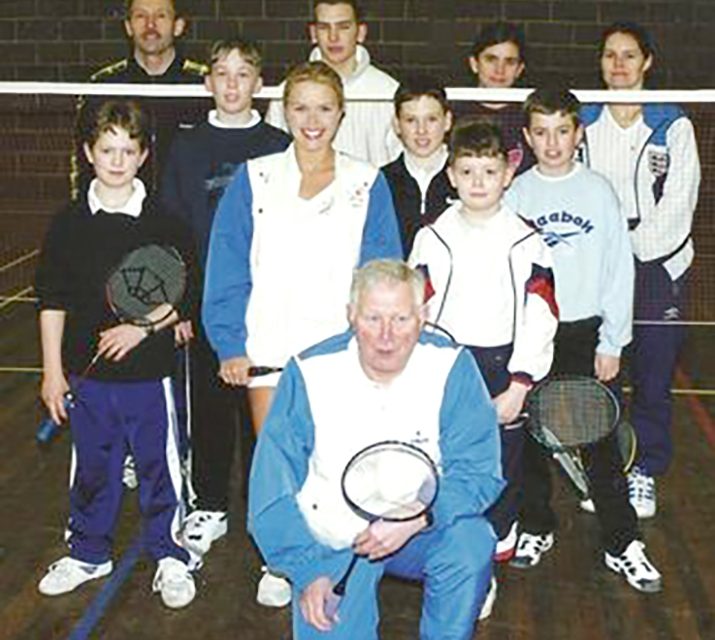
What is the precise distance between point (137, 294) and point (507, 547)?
1.75m

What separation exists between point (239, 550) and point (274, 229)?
1491 millimetres

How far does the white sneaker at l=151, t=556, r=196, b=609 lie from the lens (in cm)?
525

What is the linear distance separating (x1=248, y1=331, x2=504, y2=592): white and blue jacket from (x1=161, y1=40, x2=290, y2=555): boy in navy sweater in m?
1.31

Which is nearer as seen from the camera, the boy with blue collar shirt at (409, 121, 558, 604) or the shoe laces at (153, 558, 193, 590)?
the boy with blue collar shirt at (409, 121, 558, 604)

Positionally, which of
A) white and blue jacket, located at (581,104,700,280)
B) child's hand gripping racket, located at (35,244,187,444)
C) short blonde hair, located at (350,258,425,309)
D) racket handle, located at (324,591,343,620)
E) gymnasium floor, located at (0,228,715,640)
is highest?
white and blue jacket, located at (581,104,700,280)

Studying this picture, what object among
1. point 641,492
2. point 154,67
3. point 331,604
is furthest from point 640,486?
point 154,67

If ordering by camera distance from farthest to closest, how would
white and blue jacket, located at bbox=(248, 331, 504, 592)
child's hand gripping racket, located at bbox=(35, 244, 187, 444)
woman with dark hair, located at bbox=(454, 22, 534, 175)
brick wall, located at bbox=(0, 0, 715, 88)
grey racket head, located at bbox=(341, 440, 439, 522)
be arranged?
brick wall, located at bbox=(0, 0, 715, 88) < woman with dark hair, located at bbox=(454, 22, 534, 175) < child's hand gripping racket, located at bbox=(35, 244, 187, 444) < white and blue jacket, located at bbox=(248, 331, 504, 592) < grey racket head, located at bbox=(341, 440, 439, 522)

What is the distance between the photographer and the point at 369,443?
424cm

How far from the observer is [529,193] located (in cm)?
541

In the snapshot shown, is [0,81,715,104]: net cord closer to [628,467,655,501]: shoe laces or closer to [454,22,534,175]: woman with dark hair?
[454,22,534,175]: woman with dark hair

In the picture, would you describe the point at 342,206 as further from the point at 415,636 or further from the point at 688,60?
the point at 688,60

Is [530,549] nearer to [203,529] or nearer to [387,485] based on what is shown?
[203,529]

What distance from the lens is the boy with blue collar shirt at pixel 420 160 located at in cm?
546

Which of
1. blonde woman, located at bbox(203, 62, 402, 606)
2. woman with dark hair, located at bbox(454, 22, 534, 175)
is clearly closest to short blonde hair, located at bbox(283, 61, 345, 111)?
blonde woman, located at bbox(203, 62, 402, 606)
